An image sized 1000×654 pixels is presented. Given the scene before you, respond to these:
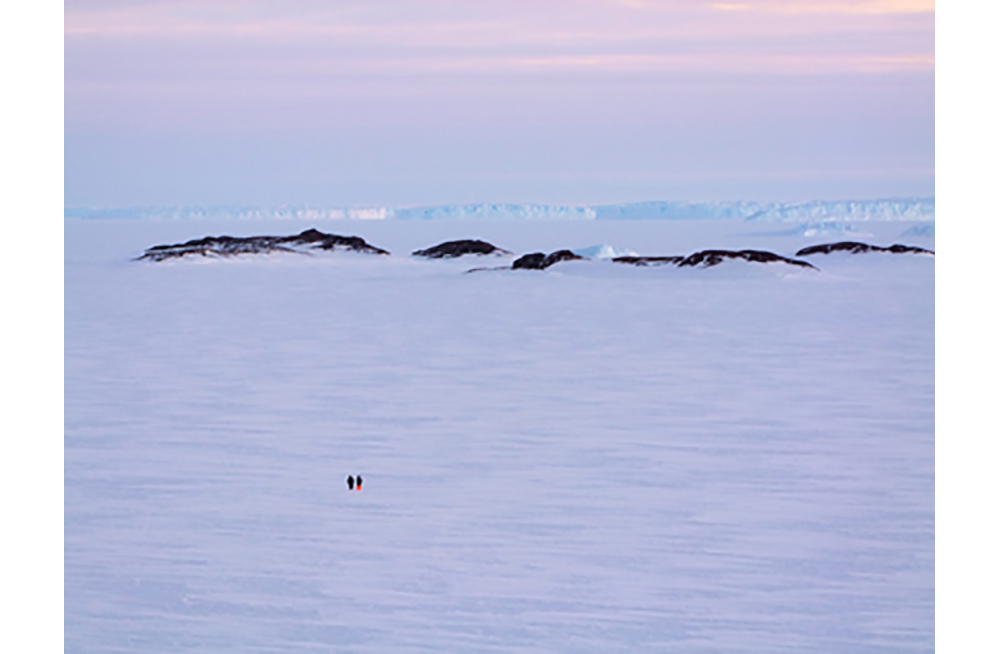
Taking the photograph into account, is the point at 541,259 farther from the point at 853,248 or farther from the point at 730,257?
the point at 853,248

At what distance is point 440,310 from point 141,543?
24.7 feet

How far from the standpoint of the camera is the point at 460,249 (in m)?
20.9

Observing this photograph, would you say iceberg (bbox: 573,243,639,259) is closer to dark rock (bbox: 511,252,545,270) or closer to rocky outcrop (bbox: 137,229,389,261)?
dark rock (bbox: 511,252,545,270)

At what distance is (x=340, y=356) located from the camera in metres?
8.62

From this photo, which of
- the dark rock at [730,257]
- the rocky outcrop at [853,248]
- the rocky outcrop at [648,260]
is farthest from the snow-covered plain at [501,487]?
the rocky outcrop at [853,248]

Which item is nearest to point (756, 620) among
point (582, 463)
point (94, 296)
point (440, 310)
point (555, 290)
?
point (582, 463)

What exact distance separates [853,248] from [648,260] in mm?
4287

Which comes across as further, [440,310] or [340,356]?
[440,310]

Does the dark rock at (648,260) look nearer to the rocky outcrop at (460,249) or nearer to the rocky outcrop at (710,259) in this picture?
the rocky outcrop at (710,259)

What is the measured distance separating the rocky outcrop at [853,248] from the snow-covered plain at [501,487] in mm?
8213

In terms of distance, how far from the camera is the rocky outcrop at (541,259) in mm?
17625
